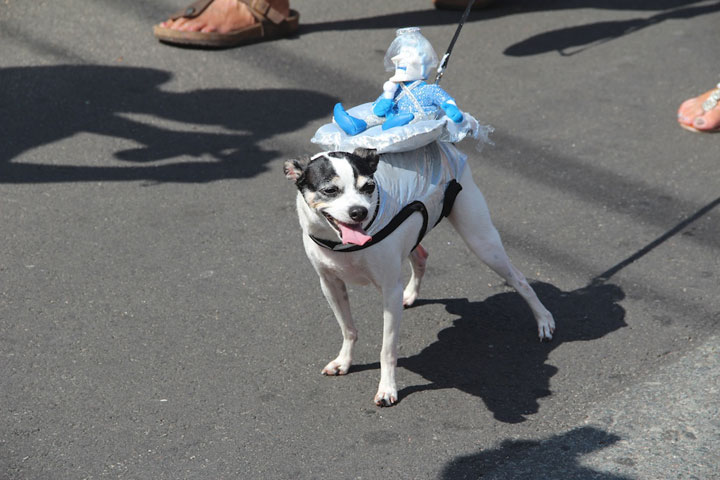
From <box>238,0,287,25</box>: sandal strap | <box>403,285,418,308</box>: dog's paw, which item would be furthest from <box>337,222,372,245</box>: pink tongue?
<box>238,0,287,25</box>: sandal strap

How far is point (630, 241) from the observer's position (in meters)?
5.56

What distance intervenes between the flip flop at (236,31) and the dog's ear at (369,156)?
4633mm

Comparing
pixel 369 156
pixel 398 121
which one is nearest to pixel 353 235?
pixel 369 156

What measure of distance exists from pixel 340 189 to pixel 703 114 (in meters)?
4.24

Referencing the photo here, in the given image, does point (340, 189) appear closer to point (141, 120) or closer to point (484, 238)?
point (484, 238)

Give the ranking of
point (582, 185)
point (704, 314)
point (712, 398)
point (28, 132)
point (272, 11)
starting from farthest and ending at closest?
1. point (272, 11)
2. point (28, 132)
3. point (582, 185)
4. point (704, 314)
5. point (712, 398)

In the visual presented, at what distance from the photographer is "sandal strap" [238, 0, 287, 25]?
26.9ft

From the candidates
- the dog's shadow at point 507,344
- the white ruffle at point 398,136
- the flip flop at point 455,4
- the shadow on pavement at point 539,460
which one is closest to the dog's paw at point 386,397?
the dog's shadow at point 507,344

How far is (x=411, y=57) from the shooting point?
421 cm

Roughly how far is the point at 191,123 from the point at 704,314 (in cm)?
397

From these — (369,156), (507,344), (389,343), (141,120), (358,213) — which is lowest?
(507,344)

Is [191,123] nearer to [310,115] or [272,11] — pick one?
[310,115]

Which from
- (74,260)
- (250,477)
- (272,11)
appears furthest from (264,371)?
(272,11)

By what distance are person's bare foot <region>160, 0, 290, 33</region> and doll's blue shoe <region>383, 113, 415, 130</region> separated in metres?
4.43
